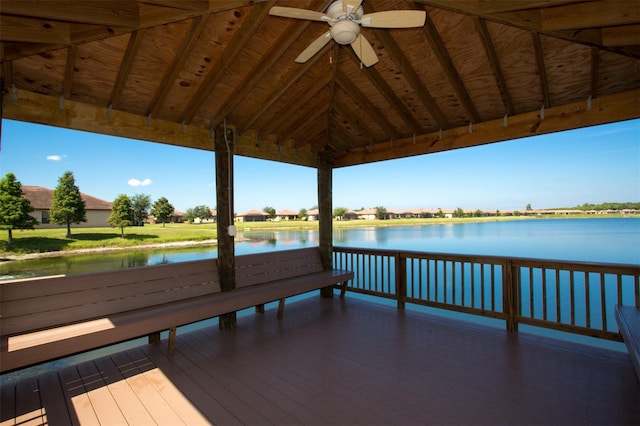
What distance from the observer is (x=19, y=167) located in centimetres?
933

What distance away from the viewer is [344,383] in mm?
2316

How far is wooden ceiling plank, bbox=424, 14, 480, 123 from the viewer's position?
2.41 m

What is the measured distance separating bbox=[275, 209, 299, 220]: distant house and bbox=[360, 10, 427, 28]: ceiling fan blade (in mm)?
16881

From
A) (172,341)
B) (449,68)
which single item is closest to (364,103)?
(449,68)

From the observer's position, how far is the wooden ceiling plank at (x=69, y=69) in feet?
7.38

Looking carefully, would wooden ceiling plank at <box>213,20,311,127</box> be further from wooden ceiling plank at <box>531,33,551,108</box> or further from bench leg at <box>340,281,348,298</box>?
bench leg at <box>340,281,348,298</box>

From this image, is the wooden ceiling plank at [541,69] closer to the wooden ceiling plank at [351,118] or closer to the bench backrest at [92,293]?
the wooden ceiling plank at [351,118]

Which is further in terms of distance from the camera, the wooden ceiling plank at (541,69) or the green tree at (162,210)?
the green tree at (162,210)

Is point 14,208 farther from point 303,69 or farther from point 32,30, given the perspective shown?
point 303,69

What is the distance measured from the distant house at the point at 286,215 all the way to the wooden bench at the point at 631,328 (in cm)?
1682

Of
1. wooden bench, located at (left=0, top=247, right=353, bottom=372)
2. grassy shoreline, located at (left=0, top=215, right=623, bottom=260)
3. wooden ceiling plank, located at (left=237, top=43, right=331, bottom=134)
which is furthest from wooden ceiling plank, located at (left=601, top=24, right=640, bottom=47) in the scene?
grassy shoreline, located at (left=0, top=215, right=623, bottom=260)

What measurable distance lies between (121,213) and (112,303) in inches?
364

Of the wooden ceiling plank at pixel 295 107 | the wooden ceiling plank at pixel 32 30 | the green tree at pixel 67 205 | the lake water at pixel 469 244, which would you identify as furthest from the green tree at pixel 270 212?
the wooden ceiling plank at pixel 32 30

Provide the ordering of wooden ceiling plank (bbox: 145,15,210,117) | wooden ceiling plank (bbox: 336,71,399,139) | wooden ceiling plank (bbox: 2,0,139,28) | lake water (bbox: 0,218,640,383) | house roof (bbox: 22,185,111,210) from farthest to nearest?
house roof (bbox: 22,185,111,210) → lake water (bbox: 0,218,640,383) → wooden ceiling plank (bbox: 336,71,399,139) → wooden ceiling plank (bbox: 145,15,210,117) → wooden ceiling plank (bbox: 2,0,139,28)
